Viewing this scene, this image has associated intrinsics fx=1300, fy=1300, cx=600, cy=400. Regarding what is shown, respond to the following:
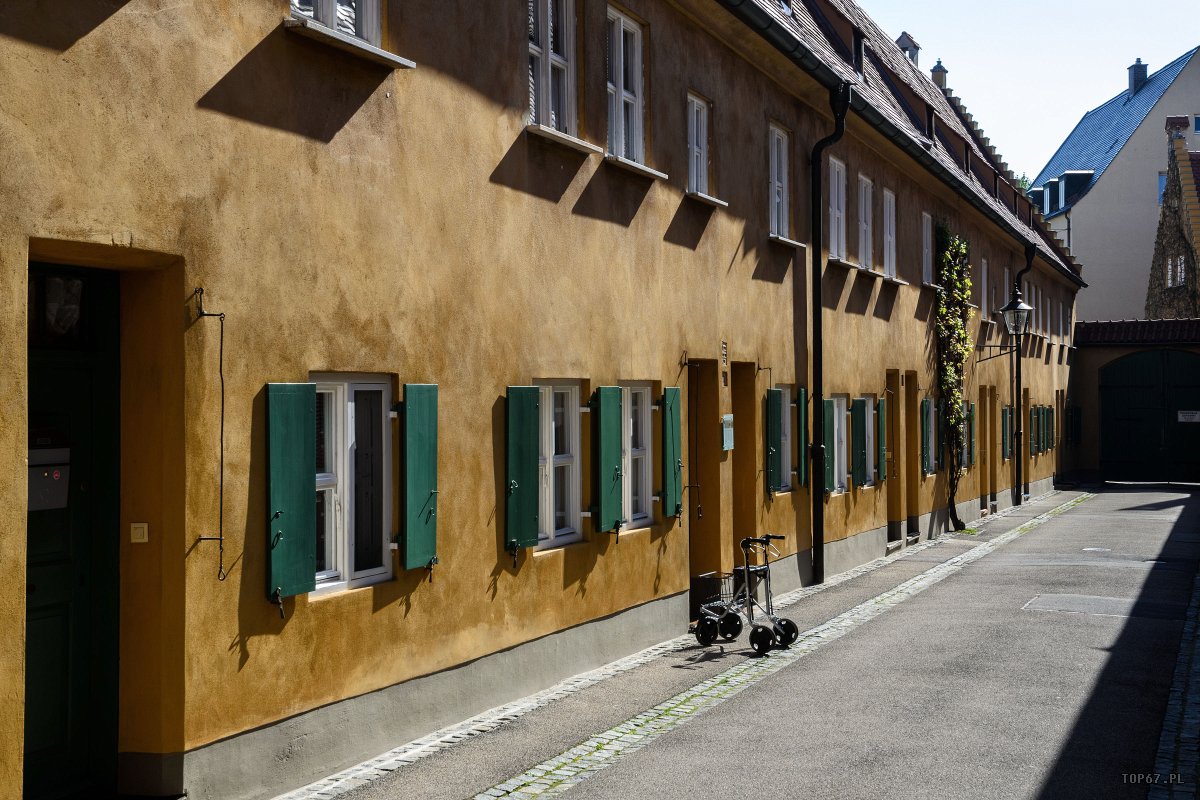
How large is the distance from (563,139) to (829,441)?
28.6 ft

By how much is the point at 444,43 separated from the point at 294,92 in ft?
5.80

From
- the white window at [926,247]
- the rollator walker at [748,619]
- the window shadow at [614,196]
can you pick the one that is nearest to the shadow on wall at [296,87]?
the window shadow at [614,196]

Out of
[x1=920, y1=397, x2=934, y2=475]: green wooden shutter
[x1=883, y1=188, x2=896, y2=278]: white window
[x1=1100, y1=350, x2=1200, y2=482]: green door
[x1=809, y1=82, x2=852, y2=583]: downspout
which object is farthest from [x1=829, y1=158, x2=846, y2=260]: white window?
[x1=1100, y1=350, x2=1200, y2=482]: green door

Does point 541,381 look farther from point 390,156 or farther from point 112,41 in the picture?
point 112,41

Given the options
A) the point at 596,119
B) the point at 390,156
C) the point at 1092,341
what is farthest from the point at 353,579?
the point at 1092,341

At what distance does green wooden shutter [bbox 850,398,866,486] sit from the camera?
19125mm

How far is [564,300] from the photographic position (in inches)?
414

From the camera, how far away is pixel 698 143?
13.9 meters

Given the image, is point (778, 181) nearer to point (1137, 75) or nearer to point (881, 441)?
point (881, 441)

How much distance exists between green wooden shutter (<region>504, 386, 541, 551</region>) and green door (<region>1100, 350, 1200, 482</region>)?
3613 centimetres

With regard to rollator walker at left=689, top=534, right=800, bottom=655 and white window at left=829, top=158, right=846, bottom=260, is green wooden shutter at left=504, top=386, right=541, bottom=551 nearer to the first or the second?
rollator walker at left=689, top=534, right=800, bottom=655

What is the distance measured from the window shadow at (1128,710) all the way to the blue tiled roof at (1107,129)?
159 feet

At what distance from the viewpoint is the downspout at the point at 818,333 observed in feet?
56.4

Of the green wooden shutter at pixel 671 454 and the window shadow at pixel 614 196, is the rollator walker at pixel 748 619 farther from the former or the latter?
the window shadow at pixel 614 196
